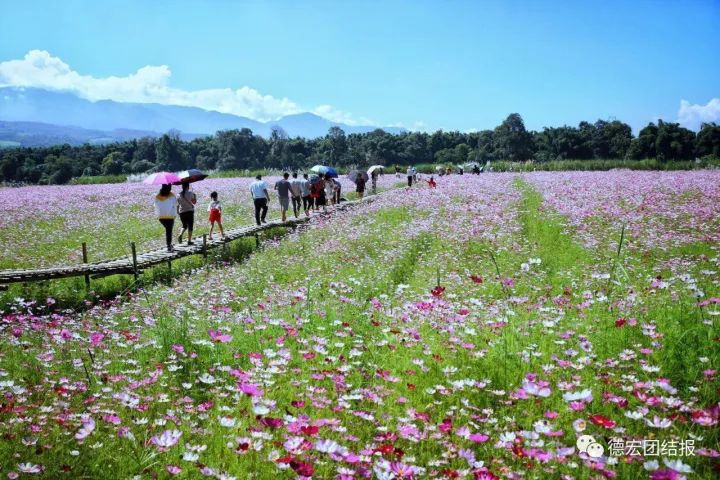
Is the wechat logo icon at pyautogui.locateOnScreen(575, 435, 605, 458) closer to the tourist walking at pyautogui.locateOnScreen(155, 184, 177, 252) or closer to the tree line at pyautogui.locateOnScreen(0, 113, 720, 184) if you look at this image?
the tourist walking at pyautogui.locateOnScreen(155, 184, 177, 252)

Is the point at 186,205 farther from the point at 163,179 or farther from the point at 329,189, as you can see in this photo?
the point at 329,189

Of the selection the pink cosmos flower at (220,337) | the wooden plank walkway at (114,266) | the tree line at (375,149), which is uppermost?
the tree line at (375,149)

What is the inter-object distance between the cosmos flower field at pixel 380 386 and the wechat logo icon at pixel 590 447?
0.22 feet

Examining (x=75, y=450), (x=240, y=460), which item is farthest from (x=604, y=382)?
(x=75, y=450)

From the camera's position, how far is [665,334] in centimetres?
528

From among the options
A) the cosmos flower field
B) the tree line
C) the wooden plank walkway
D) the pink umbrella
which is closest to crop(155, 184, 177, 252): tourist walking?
the pink umbrella

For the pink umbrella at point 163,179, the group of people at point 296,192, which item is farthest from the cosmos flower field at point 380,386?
the group of people at point 296,192

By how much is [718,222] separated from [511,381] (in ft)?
49.2

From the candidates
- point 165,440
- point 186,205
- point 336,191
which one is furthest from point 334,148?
point 165,440

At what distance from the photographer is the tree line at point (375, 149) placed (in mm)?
87750

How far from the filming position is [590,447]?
3205 mm

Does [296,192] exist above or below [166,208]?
above

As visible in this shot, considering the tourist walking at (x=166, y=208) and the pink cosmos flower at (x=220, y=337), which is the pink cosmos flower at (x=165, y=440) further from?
the tourist walking at (x=166, y=208)

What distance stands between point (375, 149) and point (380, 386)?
4347 inches
